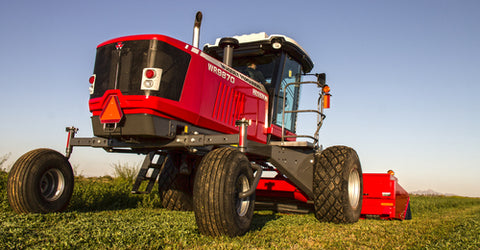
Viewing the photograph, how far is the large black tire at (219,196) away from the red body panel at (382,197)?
170 inches

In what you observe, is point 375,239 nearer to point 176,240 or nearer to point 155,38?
point 176,240

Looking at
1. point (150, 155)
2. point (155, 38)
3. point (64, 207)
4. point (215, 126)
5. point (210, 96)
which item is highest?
point (155, 38)

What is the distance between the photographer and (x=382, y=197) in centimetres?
767

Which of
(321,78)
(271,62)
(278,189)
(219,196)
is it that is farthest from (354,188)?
(219,196)

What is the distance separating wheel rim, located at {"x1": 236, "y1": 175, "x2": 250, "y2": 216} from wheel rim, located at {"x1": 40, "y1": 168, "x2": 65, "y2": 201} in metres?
2.75

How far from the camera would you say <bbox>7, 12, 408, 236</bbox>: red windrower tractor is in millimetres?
4293

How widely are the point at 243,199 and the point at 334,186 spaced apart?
2.16m

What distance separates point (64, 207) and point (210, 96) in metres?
2.60

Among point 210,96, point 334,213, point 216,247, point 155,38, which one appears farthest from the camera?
point 334,213

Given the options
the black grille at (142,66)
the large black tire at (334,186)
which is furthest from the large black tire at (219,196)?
the large black tire at (334,186)

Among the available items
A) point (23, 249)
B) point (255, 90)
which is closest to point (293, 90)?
point (255, 90)

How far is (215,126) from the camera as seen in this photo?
18.5ft

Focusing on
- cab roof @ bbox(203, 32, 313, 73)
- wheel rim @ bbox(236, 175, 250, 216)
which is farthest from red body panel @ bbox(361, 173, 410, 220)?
wheel rim @ bbox(236, 175, 250, 216)

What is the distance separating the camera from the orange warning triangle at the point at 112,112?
476cm
